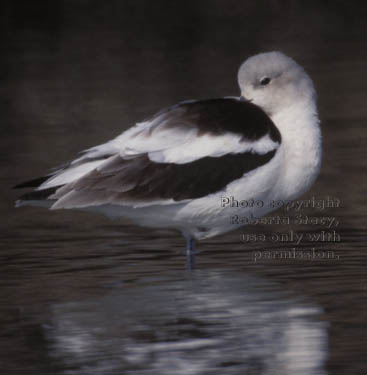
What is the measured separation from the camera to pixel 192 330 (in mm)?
7680

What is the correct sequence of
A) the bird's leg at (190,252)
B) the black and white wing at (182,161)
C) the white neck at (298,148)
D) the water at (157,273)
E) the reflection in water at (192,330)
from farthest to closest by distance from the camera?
the bird's leg at (190,252) → the white neck at (298,148) → the black and white wing at (182,161) → the water at (157,273) → the reflection in water at (192,330)

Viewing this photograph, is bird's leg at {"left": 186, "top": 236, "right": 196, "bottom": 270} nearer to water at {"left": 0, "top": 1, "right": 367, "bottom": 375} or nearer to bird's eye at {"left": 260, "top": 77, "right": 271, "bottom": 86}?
water at {"left": 0, "top": 1, "right": 367, "bottom": 375}

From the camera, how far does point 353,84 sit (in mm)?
17625

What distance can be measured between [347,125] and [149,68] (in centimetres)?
554

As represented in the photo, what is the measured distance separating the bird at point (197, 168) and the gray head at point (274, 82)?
114 millimetres

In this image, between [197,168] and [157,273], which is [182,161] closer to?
[197,168]

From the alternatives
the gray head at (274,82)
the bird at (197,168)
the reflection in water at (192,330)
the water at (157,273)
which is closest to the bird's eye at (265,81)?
the gray head at (274,82)

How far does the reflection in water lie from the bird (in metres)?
0.55

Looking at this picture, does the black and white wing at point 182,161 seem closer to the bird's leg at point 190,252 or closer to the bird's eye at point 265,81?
the bird's eye at point 265,81

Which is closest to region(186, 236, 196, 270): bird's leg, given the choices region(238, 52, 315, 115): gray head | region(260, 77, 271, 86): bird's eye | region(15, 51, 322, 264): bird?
region(15, 51, 322, 264): bird

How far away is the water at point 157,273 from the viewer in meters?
7.19

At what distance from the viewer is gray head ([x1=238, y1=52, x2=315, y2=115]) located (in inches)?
375

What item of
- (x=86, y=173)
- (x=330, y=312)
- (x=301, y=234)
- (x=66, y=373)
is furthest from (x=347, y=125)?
(x=66, y=373)

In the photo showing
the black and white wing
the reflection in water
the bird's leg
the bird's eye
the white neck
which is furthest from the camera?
the bird's eye
